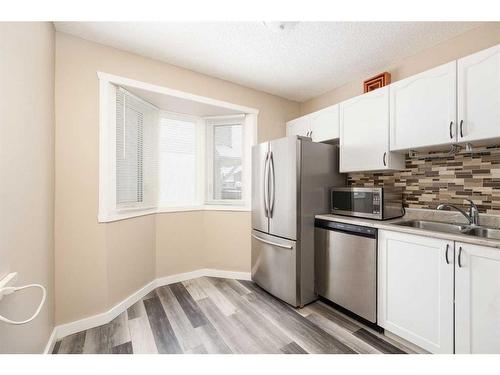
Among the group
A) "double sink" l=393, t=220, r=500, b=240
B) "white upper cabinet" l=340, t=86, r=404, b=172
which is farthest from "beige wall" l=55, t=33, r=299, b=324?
"double sink" l=393, t=220, r=500, b=240

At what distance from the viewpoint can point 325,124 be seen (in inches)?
101

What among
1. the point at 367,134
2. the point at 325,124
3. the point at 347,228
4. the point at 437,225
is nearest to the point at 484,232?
the point at 437,225

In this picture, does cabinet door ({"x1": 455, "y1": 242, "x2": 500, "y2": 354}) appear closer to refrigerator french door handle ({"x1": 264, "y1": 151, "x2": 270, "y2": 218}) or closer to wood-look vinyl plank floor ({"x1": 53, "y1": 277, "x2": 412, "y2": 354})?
wood-look vinyl plank floor ({"x1": 53, "y1": 277, "x2": 412, "y2": 354})

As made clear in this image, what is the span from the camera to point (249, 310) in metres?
2.13

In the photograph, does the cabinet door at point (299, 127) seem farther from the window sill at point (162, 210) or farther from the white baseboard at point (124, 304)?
the white baseboard at point (124, 304)

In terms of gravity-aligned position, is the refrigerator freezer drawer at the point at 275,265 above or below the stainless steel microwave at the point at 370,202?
below

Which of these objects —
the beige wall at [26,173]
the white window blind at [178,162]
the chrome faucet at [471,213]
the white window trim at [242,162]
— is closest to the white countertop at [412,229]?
the chrome faucet at [471,213]

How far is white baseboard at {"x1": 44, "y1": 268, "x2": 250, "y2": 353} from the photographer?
173cm

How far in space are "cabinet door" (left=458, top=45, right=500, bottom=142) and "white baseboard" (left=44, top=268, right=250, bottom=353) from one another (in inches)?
101

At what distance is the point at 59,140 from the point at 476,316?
314cm

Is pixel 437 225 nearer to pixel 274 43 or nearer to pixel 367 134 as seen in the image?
pixel 367 134

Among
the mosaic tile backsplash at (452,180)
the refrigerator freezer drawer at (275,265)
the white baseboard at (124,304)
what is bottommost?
the white baseboard at (124,304)

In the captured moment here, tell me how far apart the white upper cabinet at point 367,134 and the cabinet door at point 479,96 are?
20.3 inches

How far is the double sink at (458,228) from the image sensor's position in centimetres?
156
